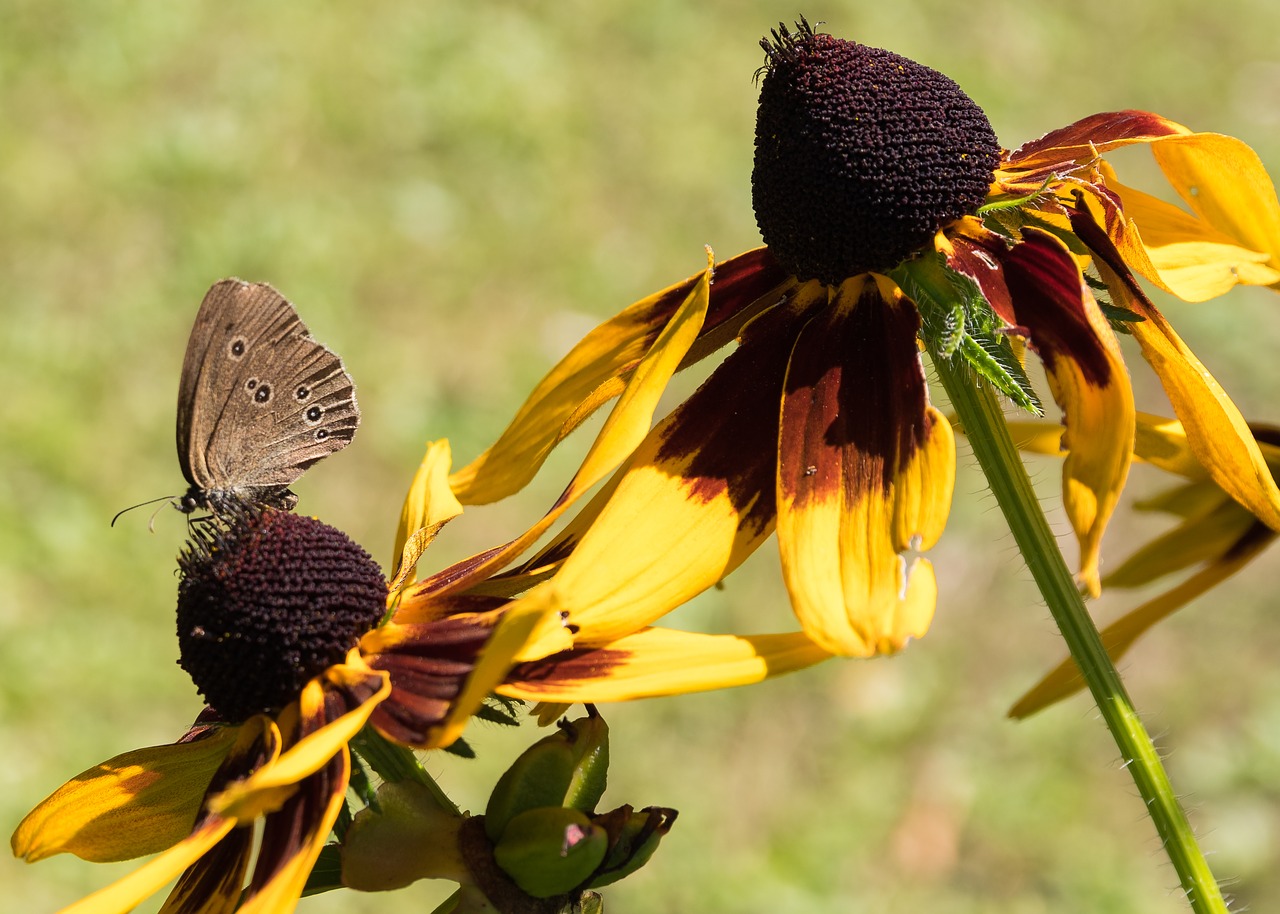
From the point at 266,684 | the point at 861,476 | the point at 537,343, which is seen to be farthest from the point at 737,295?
the point at 537,343

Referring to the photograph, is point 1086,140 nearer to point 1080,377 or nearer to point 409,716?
point 1080,377

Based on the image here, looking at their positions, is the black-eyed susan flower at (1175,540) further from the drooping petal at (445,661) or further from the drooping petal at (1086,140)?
the drooping petal at (445,661)

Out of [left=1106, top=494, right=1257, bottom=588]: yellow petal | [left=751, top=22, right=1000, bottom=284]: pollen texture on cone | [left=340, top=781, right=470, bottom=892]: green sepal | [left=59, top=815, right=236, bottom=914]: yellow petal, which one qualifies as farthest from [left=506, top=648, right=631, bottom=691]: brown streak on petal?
[left=1106, top=494, right=1257, bottom=588]: yellow petal

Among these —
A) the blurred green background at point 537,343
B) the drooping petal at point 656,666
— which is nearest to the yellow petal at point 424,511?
the drooping petal at point 656,666

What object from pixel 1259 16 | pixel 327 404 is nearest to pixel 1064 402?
pixel 327 404

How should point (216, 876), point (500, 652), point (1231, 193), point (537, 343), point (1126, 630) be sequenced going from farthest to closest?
point (537, 343)
point (1126, 630)
point (1231, 193)
point (216, 876)
point (500, 652)

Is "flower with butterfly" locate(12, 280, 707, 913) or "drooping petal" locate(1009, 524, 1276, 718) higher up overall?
"flower with butterfly" locate(12, 280, 707, 913)

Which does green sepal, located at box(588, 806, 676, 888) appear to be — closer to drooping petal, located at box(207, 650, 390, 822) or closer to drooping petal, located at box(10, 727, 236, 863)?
drooping petal, located at box(207, 650, 390, 822)

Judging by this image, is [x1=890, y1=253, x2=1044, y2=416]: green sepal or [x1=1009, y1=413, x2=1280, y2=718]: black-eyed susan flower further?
[x1=1009, y1=413, x2=1280, y2=718]: black-eyed susan flower
